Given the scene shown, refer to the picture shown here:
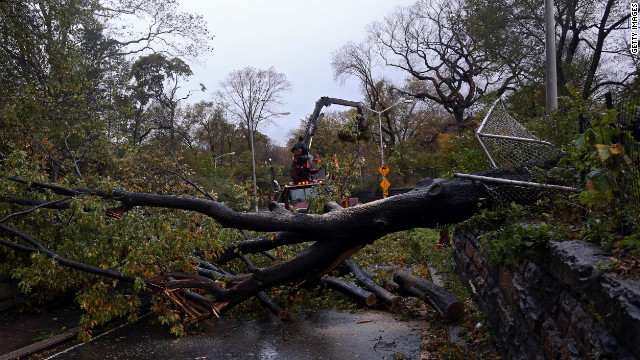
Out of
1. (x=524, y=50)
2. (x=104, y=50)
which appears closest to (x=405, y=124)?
(x=524, y=50)

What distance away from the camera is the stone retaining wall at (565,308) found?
2.40 m

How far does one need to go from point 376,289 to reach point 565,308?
467 cm

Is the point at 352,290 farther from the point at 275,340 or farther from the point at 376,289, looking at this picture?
the point at 275,340

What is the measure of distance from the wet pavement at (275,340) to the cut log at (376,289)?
0.17 metres

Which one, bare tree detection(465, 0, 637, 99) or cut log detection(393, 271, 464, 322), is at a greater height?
bare tree detection(465, 0, 637, 99)

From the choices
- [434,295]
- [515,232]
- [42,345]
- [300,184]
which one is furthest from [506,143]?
[300,184]

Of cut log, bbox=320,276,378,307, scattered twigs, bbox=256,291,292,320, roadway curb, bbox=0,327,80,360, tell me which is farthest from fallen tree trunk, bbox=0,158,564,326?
roadway curb, bbox=0,327,80,360

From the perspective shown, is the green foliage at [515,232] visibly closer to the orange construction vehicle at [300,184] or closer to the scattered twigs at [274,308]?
the scattered twigs at [274,308]

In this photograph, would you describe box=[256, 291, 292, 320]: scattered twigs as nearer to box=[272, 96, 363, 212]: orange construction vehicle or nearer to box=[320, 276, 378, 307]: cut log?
box=[320, 276, 378, 307]: cut log

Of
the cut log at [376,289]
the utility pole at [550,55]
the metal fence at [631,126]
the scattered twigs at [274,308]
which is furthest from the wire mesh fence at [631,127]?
the utility pole at [550,55]

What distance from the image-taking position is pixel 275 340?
636 cm

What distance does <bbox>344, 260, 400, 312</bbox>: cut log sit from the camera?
7285 millimetres

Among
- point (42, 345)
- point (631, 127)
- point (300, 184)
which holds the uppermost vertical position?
point (631, 127)

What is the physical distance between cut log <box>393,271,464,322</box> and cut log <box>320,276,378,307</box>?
A: 514mm
